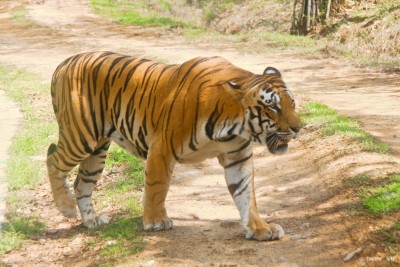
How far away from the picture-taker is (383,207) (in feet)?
15.9

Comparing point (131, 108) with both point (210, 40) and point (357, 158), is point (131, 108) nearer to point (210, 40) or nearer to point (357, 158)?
point (357, 158)

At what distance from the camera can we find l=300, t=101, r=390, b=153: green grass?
266 inches

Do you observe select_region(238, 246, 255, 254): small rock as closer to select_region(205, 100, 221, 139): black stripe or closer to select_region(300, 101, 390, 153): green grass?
select_region(205, 100, 221, 139): black stripe

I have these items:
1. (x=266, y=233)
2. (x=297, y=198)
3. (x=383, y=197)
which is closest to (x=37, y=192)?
(x=297, y=198)

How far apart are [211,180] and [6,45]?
13085mm

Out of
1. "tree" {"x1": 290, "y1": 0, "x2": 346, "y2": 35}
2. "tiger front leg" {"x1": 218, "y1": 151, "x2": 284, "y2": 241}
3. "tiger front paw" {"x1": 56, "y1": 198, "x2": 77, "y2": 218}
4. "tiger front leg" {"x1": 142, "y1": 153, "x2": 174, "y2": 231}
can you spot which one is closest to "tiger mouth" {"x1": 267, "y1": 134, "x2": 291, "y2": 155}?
"tiger front leg" {"x1": 218, "y1": 151, "x2": 284, "y2": 241}

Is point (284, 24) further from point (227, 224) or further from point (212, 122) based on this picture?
point (212, 122)

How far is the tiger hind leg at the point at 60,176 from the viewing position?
5.73 metres

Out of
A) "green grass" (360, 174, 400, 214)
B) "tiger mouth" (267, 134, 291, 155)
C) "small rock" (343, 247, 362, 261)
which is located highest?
"tiger mouth" (267, 134, 291, 155)

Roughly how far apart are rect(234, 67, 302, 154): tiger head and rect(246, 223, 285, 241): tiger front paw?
0.65 m

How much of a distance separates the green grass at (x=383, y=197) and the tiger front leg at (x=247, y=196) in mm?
745

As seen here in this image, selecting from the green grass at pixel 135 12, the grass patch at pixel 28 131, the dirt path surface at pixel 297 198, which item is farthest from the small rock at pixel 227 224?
the green grass at pixel 135 12

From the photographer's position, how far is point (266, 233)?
15.8 ft

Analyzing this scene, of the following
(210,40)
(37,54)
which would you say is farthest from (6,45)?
(210,40)
